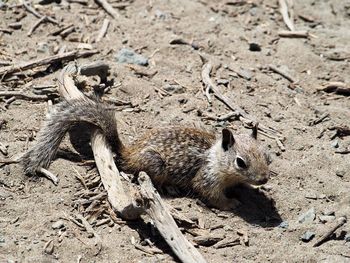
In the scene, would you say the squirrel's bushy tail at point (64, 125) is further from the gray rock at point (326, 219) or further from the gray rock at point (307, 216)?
the gray rock at point (326, 219)

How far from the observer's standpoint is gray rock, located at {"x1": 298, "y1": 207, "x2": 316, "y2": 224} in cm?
623

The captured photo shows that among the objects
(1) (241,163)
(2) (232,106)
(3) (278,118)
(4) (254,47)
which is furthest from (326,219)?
(4) (254,47)

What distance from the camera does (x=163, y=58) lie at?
8.37 metres

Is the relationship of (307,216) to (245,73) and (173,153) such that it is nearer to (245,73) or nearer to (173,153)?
(173,153)

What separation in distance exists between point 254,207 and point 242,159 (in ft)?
1.89

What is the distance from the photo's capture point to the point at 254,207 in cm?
657

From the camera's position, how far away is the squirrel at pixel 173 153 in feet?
20.7

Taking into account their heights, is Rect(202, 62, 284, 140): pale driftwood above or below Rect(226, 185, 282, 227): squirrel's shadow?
above

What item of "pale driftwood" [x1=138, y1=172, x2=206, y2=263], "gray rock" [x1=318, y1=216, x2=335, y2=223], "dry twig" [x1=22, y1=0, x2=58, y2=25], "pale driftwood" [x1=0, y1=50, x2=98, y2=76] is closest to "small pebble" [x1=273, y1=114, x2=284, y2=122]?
"gray rock" [x1=318, y1=216, x2=335, y2=223]

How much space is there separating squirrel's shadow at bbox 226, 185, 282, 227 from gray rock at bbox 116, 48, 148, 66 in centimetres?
219

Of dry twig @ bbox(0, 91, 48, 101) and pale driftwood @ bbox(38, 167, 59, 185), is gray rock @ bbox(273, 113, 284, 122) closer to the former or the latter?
dry twig @ bbox(0, 91, 48, 101)

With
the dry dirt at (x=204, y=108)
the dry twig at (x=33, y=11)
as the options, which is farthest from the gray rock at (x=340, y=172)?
the dry twig at (x=33, y=11)

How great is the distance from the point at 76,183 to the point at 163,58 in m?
2.65

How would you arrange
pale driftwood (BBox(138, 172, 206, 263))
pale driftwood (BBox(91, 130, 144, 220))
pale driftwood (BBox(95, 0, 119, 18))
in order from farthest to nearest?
pale driftwood (BBox(95, 0, 119, 18)) → pale driftwood (BBox(91, 130, 144, 220)) → pale driftwood (BBox(138, 172, 206, 263))
